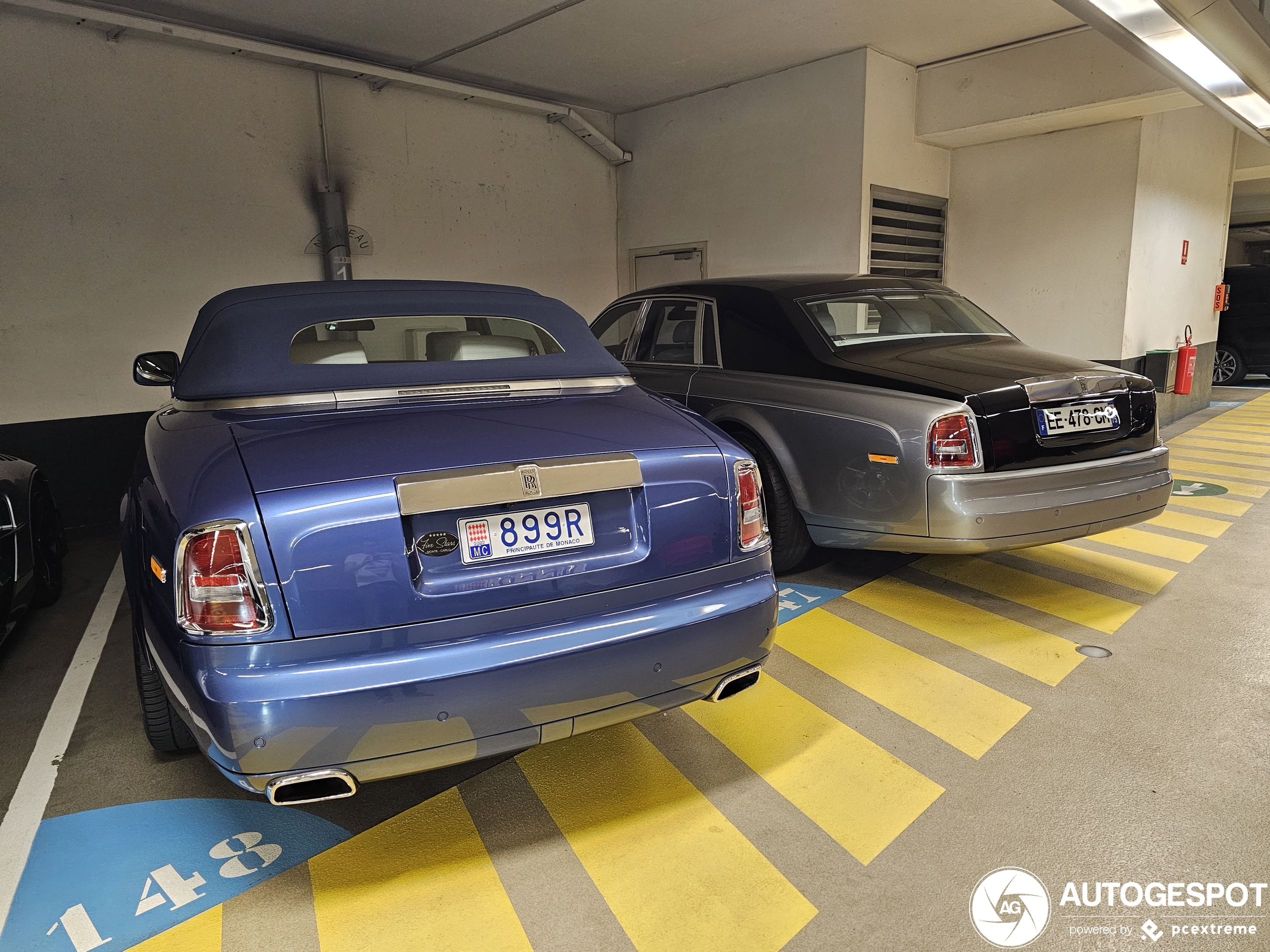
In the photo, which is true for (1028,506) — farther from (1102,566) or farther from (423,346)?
(423,346)

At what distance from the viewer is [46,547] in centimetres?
390

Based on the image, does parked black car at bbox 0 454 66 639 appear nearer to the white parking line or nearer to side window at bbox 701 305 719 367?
the white parking line

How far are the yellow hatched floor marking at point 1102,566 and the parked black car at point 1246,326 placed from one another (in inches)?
361

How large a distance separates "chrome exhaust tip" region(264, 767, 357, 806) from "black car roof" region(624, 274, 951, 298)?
3.08 meters

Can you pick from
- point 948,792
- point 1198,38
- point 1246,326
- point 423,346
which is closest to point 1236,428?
point 1246,326

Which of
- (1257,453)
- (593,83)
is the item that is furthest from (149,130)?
(1257,453)

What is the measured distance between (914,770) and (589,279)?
25.1 feet

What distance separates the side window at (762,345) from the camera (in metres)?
3.68

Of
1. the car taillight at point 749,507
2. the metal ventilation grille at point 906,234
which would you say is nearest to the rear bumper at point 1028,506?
the car taillight at point 749,507

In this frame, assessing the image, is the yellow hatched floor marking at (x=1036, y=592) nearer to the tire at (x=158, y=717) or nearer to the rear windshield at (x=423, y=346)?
the rear windshield at (x=423, y=346)

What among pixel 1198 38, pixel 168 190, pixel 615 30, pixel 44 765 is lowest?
pixel 44 765

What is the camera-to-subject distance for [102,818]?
2150mm

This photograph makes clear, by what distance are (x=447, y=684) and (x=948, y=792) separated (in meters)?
1.48

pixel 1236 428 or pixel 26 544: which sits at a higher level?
pixel 26 544
